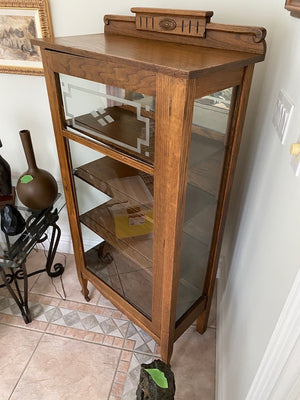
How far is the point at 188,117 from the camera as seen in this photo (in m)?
0.72

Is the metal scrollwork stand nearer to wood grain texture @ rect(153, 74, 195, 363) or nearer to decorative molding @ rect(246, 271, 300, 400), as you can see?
wood grain texture @ rect(153, 74, 195, 363)

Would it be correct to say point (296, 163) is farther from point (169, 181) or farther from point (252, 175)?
point (252, 175)

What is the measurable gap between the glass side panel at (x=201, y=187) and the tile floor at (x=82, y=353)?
33cm

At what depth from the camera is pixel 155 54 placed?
79 cm

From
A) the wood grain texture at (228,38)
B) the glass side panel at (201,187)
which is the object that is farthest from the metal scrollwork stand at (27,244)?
the wood grain texture at (228,38)

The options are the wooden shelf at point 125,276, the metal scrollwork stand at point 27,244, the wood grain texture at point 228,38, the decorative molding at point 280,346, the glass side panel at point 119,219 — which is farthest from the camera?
the metal scrollwork stand at point 27,244

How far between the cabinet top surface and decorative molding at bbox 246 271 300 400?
0.49 metres

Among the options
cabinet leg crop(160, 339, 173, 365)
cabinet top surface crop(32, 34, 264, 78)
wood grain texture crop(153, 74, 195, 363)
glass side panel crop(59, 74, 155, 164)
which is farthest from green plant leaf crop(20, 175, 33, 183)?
cabinet leg crop(160, 339, 173, 365)

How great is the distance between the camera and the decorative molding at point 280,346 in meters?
0.57

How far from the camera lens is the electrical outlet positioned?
29.5 inches

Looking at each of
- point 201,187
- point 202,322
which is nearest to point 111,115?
point 201,187

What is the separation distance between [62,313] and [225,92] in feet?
4.43

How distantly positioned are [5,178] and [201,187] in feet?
3.35

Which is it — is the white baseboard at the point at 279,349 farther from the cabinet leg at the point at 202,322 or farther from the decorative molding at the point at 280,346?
the cabinet leg at the point at 202,322
